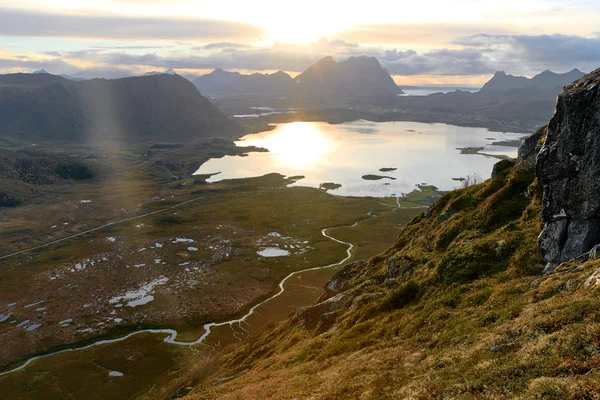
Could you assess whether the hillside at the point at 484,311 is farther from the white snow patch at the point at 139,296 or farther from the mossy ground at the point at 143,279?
the white snow patch at the point at 139,296

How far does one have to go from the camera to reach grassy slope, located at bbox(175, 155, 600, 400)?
19.5 metres

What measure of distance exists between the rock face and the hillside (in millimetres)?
99

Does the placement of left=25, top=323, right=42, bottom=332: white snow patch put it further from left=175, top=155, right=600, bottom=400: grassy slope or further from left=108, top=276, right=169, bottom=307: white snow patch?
left=175, top=155, right=600, bottom=400: grassy slope

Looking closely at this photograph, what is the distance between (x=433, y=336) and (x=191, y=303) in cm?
8885

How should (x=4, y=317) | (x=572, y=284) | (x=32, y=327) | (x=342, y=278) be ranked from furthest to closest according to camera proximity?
(x=4, y=317) → (x=32, y=327) → (x=342, y=278) → (x=572, y=284)

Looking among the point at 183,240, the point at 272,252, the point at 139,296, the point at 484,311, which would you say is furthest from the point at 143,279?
the point at 484,311

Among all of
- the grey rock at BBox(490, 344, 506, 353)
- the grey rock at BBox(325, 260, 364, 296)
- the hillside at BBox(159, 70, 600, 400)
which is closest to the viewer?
the hillside at BBox(159, 70, 600, 400)

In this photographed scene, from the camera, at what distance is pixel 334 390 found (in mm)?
27047

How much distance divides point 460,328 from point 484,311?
9.57ft

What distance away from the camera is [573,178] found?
35688 mm

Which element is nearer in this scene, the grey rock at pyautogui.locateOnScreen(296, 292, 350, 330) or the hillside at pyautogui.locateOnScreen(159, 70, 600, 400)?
the hillside at pyautogui.locateOnScreen(159, 70, 600, 400)

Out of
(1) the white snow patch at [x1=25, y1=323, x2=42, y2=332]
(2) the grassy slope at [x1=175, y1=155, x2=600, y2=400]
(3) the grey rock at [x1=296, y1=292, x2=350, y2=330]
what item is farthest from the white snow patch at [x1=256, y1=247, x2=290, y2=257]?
(3) the grey rock at [x1=296, y1=292, x2=350, y2=330]

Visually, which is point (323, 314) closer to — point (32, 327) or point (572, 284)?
point (572, 284)

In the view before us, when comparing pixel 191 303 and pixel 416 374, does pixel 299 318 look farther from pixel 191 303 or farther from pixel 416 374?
pixel 191 303
